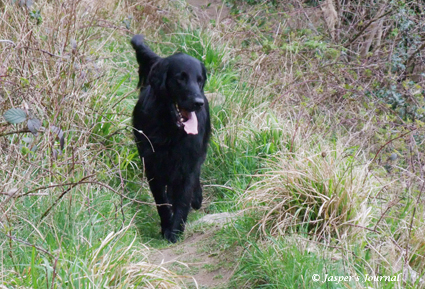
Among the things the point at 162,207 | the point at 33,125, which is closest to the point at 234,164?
the point at 162,207

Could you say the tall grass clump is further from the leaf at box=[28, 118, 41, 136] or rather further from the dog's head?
the leaf at box=[28, 118, 41, 136]

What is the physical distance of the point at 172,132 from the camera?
14.5ft

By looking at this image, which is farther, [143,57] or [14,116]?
[143,57]

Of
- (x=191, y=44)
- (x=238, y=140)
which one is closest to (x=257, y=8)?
(x=191, y=44)

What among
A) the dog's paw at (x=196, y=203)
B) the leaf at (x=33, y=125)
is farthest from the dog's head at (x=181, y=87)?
→ the leaf at (x=33, y=125)

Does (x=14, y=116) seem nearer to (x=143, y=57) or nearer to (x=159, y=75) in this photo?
(x=159, y=75)

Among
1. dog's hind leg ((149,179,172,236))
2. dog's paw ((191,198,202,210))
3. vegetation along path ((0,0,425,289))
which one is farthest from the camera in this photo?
dog's paw ((191,198,202,210))

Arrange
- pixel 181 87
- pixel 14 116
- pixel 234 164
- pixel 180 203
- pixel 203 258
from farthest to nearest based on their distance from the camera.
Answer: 1. pixel 234 164
2. pixel 180 203
3. pixel 181 87
4. pixel 203 258
5. pixel 14 116

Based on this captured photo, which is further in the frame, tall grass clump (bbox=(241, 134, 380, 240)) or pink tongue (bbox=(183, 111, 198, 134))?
pink tongue (bbox=(183, 111, 198, 134))

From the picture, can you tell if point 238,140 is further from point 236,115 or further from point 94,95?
point 94,95

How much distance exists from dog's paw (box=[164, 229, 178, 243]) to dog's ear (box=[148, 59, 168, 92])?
1.17m

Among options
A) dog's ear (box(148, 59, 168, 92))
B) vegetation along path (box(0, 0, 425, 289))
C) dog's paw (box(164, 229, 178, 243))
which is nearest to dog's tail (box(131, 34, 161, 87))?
vegetation along path (box(0, 0, 425, 289))

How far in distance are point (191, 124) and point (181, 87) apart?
300 millimetres

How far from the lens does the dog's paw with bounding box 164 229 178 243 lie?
4445mm
